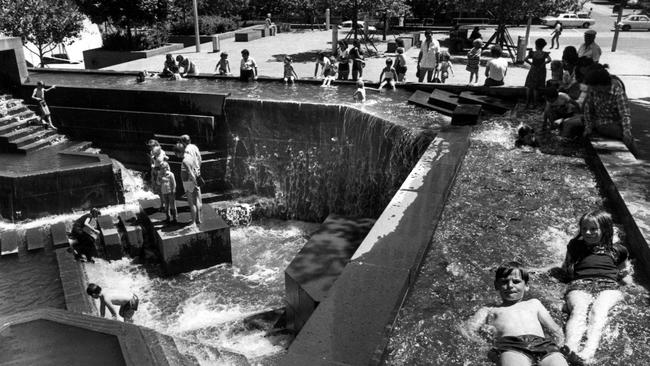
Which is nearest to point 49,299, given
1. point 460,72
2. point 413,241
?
point 413,241

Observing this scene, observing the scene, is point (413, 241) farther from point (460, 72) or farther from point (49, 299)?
point (460, 72)

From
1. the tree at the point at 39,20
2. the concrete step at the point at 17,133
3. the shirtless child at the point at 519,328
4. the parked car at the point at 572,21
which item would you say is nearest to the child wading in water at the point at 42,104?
the concrete step at the point at 17,133

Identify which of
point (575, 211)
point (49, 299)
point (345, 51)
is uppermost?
point (345, 51)

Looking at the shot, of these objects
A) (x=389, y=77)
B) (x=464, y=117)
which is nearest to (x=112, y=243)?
(x=464, y=117)

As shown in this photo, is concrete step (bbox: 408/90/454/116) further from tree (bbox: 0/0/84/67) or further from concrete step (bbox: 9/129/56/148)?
tree (bbox: 0/0/84/67)

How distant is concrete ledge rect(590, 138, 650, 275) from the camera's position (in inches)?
245

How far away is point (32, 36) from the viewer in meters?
24.3

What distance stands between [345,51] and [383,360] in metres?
14.6

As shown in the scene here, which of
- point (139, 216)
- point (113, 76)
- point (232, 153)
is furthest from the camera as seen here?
point (113, 76)

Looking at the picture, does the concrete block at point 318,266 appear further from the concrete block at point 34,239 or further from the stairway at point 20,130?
the stairway at point 20,130

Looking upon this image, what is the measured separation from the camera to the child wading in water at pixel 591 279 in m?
4.55

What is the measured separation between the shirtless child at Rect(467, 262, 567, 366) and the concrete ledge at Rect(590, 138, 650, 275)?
2.31 metres

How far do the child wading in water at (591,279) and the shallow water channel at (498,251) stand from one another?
0.60 feet

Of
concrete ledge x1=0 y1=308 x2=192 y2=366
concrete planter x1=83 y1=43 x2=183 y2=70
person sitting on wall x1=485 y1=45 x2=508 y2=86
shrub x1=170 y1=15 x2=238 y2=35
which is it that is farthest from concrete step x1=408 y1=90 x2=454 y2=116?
shrub x1=170 y1=15 x2=238 y2=35
